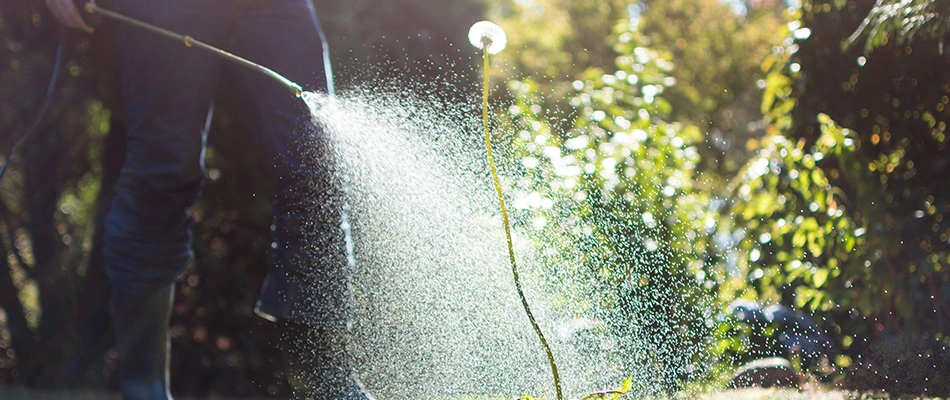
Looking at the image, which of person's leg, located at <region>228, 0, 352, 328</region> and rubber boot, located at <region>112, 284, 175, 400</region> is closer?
person's leg, located at <region>228, 0, 352, 328</region>

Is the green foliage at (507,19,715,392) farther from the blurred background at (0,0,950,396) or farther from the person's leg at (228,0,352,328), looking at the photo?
the person's leg at (228,0,352,328)

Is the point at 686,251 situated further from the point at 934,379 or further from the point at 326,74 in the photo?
the point at 326,74

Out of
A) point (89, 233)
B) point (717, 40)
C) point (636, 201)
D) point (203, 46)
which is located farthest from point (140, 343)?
point (717, 40)

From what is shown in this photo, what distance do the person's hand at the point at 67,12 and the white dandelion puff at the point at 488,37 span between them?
1.15 metres

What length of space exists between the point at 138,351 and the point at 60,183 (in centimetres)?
194

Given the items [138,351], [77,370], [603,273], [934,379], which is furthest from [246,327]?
[934,379]

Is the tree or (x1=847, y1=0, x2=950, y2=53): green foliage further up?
(x1=847, y1=0, x2=950, y2=53): green foliage

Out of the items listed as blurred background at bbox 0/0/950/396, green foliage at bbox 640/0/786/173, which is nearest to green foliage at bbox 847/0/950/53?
blurred background at bbox 0/0/950/396

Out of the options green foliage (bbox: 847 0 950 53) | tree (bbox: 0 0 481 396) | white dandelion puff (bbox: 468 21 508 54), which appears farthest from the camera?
tree (bbox: 0 0 481 396)

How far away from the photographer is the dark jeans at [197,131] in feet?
6.81

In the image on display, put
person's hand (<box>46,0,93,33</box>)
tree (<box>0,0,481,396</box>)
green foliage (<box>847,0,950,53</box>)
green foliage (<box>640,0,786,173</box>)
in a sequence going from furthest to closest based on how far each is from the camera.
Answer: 1. green foliage (<box>640,0,786,173</box>)
2. tree (<box>0,0,481,396</box>)
3. person's hand (<box>46,0,93,33</box>)
4. green foliage (<box>847,0,950,53</box>)

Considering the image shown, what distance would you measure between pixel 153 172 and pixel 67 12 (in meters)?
0.53

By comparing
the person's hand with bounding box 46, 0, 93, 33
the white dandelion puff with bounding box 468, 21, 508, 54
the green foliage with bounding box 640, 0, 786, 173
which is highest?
the green foliage with bounding box 640, 0, 786, 173

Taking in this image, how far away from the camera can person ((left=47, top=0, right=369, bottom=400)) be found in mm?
2117
